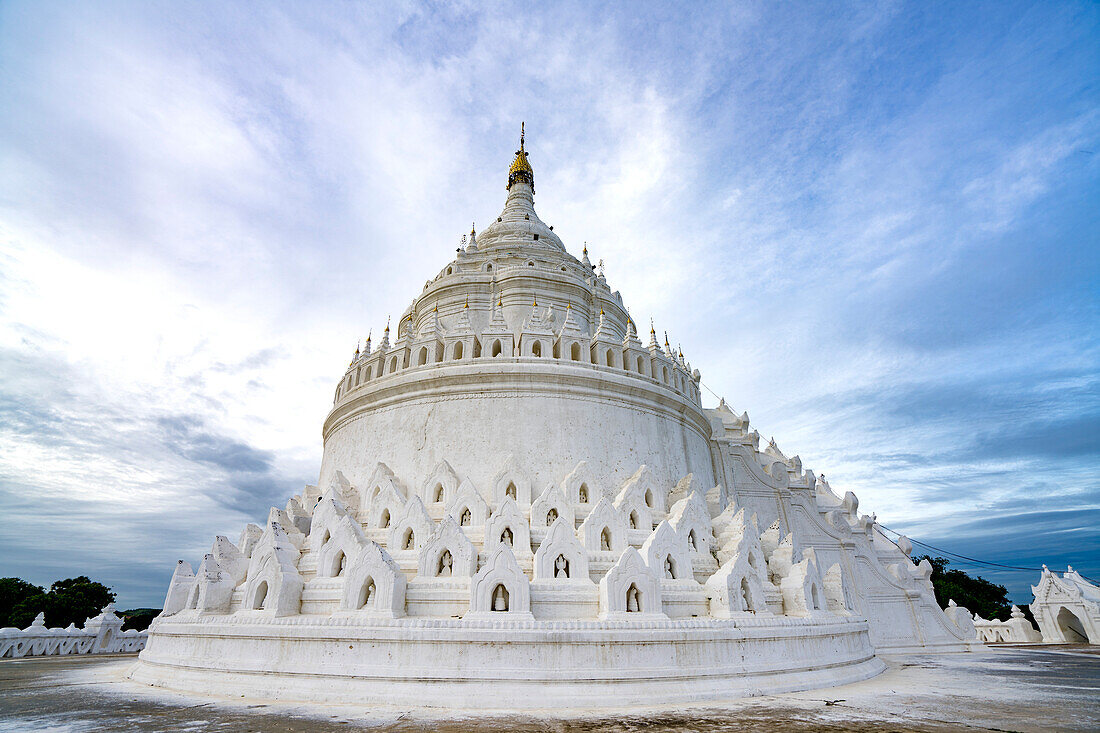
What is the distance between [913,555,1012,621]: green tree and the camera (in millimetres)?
56250

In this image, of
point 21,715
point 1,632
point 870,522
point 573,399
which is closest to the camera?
point 21,715

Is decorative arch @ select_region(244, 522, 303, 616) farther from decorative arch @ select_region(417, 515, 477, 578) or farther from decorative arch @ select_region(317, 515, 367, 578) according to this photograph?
decorative arch @ select_region(417, 515, 477, 578)

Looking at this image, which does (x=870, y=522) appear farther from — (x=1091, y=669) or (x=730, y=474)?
(x=1091, y=669)

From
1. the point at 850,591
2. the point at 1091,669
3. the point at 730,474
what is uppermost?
the point at 730,474

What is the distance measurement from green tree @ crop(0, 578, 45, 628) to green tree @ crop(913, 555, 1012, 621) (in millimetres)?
72212

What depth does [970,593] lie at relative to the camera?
6222 centimetres

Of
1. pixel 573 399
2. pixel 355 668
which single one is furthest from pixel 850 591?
pixel 355 668

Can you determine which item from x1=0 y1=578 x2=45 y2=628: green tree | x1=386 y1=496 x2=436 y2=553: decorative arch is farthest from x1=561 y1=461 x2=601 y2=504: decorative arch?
x1=0 y1=578 x2=45 y2=628: green tree

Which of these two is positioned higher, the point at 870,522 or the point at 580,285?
the point at 580,285

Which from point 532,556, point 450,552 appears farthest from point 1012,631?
point 450,552

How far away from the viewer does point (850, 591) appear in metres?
21.0

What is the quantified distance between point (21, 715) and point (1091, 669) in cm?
2238

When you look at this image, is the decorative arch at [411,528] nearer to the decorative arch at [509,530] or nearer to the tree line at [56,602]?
the decorative arch at [509,530]

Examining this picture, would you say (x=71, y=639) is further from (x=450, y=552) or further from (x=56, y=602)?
(x=56, y=602)
